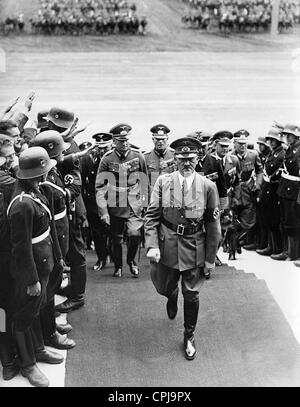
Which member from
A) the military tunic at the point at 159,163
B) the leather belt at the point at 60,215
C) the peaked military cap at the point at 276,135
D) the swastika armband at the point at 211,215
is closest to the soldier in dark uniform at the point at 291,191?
the peaked military cap at the point at 276,135

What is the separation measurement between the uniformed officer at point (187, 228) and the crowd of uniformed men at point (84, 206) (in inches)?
0.6

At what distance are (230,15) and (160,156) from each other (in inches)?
503

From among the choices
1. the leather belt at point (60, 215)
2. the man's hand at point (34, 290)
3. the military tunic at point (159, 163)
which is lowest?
the military tunic at point (159, 163)

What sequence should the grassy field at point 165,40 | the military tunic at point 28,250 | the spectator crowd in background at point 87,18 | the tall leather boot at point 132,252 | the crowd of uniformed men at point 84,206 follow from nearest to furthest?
1. the military tunic at point 28,250
2. the crowd of uniformed men at point 84,206
3. the tall leather boot at point 132,252
4. the spectator crowd in background at point 87,18
5. the grassy field at point 165,40

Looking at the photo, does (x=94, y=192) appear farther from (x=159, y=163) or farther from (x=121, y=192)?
(x=159, y=163)

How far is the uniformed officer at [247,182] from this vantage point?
6.89 metres

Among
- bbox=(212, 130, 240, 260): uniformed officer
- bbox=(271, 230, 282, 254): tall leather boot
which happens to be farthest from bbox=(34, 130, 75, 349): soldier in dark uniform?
bbox=(271, 230, 282, 254): tall leather boot

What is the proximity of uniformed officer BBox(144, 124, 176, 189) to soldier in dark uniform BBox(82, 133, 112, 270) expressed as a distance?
43 centimetres

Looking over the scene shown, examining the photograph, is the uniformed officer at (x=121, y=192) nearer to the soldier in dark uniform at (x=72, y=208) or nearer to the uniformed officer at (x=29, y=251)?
the soldier in dark uniform at (x=72, y=208)

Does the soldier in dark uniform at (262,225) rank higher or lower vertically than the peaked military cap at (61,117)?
lower

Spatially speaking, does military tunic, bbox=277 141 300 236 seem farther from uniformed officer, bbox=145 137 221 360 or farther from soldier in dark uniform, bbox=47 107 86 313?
soldier in dark uniform, bbox=47 107 86 313

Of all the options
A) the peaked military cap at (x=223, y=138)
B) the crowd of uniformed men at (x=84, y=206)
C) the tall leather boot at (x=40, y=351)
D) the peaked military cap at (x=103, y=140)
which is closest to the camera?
the crowd of uniformed men at (x=84, y=206)
